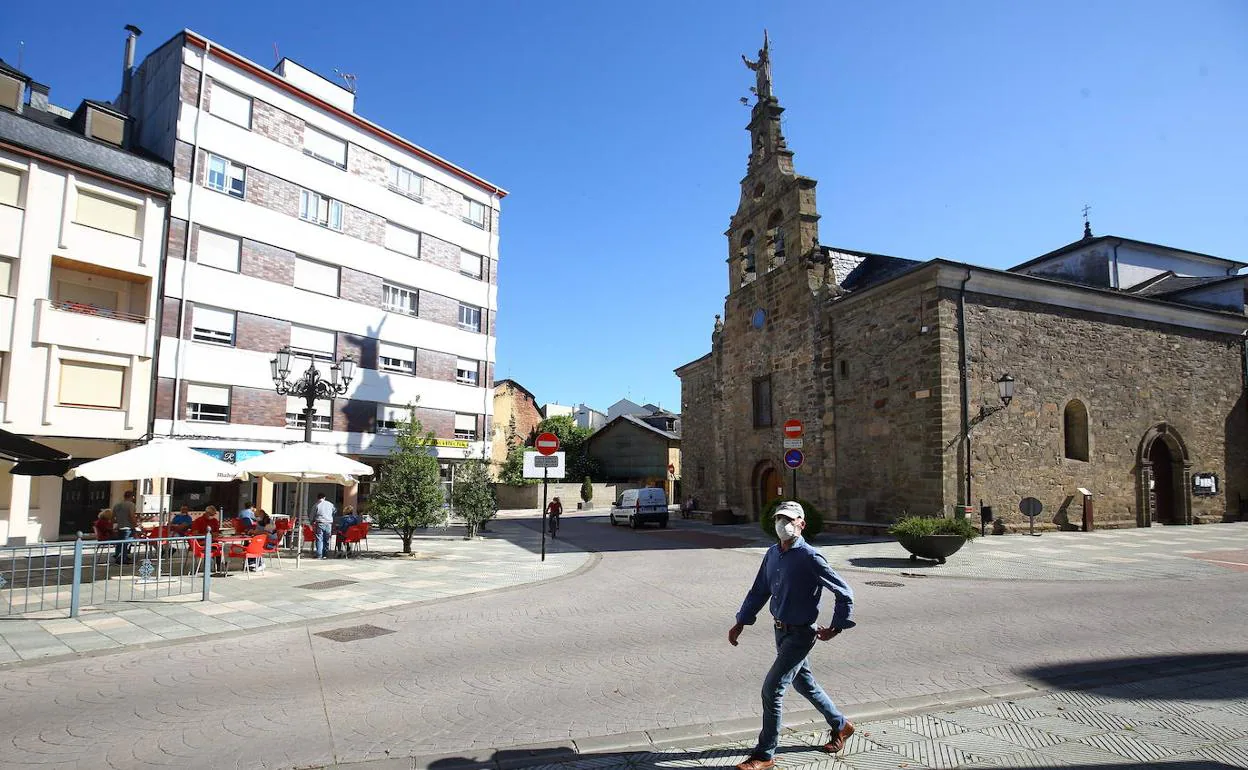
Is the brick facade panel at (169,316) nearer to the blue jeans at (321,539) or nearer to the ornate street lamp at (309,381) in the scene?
the ornate street lamp at (309,381)

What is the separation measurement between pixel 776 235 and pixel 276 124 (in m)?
18.9

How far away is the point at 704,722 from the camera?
17.1ft

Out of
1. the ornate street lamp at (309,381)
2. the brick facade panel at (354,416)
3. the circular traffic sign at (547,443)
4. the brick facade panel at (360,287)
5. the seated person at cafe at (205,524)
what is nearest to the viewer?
the seated person at cafe at (205,524)

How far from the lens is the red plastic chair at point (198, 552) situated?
37.5 ft

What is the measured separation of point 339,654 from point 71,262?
64.0ft

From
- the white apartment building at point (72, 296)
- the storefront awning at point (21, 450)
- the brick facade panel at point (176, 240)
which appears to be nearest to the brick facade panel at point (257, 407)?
the white apartment building at point (72, 296)

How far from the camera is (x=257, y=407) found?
23.7m

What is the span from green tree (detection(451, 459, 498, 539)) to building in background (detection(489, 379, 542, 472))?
27.1 metres

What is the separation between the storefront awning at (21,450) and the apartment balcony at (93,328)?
1072cm

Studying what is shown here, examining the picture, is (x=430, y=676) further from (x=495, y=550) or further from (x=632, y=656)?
(x=495, y=550)

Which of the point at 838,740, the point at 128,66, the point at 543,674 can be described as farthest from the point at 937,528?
the point at 128,66

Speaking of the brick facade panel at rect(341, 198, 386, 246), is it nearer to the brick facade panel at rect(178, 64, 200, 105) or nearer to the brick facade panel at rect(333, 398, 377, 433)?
the brick facade panel at rect(178, 64, 200, 105)

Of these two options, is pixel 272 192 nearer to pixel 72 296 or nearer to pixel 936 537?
pixel 72 296

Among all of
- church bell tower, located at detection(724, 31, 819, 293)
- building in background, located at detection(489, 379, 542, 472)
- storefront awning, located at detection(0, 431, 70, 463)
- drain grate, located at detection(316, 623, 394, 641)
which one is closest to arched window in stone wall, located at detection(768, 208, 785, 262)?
church bell tower, located at detection(724, 31, 819, 293)
